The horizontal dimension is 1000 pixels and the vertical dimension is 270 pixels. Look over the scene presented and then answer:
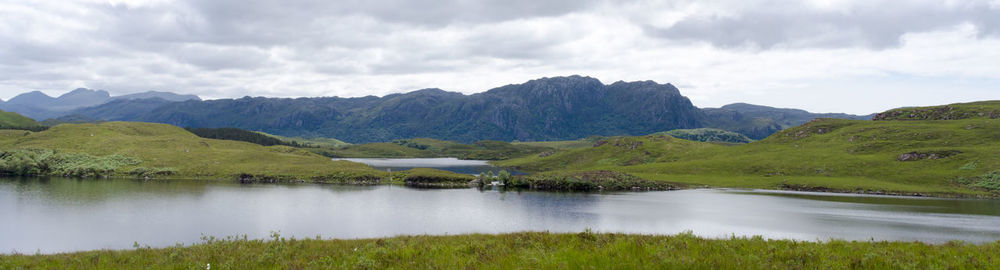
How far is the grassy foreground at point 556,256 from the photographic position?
46.8 feet

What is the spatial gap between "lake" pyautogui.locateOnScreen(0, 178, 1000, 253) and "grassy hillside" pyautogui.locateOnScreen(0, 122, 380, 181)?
2136cm

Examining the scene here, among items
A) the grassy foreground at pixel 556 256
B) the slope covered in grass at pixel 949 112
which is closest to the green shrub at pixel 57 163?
the grassy foreground at pixel 556 256

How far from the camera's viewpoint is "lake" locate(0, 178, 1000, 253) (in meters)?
49.6

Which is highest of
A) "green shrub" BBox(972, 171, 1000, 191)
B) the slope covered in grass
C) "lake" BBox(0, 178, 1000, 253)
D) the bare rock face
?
the slope covered in grass

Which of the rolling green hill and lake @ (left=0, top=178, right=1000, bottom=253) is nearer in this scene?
lake @ (left=0, top=178, right=1000, bottom=253)

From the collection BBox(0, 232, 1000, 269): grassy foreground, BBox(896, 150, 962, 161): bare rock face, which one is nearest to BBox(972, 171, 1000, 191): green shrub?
BBox(896, 150, 962, 161): bare rock face

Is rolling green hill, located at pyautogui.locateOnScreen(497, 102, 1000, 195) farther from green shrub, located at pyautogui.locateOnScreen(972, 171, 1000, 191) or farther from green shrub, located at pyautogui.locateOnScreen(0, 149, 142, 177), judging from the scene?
green shrub, located at pyautogui.locateOnScreen(0, 149, 142, 177)

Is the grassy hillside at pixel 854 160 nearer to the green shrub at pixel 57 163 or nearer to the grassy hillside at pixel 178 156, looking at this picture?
the grassy hillside at pixel 178 156

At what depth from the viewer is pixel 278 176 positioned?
395 feet

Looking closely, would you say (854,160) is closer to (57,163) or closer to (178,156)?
(178,156)

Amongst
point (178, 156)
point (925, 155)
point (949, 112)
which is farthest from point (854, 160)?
point (178, 156)

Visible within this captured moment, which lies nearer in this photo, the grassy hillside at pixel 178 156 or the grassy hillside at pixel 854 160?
the grassy hillside at pixel 854 160

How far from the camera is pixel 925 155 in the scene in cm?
11750

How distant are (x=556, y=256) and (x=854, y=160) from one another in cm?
14500
